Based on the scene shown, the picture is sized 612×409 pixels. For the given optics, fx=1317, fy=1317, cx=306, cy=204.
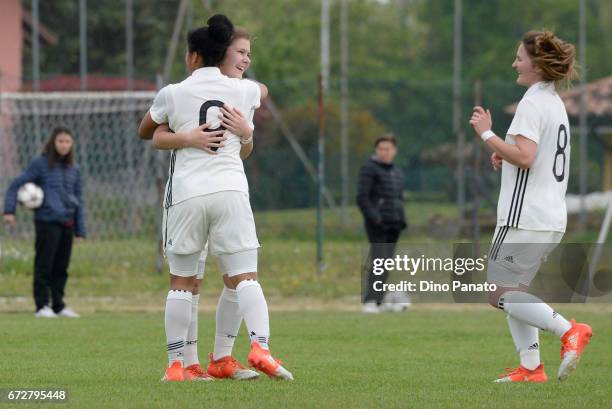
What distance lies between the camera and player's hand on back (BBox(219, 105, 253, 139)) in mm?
7508

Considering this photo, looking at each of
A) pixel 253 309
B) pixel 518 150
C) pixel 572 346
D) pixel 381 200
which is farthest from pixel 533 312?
pixel 381 200

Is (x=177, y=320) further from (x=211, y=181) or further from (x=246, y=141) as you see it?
(x=246, y=141)

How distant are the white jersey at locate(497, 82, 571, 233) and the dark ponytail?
1.72 meters

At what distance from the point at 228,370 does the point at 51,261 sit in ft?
20.9

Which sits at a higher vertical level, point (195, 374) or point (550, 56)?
point (550, 56)

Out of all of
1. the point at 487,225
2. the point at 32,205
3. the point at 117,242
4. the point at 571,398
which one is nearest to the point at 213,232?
the point at 571,398

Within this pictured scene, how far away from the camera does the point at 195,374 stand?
791 cm

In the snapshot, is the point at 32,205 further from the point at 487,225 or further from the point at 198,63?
the point at 487,225

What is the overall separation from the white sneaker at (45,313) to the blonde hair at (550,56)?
7.53 m

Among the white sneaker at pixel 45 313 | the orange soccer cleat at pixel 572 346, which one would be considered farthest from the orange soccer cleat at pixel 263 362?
the white sneaker at pixel 45 313

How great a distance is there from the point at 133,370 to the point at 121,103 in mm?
13212

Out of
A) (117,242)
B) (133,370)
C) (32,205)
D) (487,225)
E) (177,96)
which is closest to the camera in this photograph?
(177,96)

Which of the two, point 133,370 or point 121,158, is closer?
point 133,370

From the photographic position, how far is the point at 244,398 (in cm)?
692
